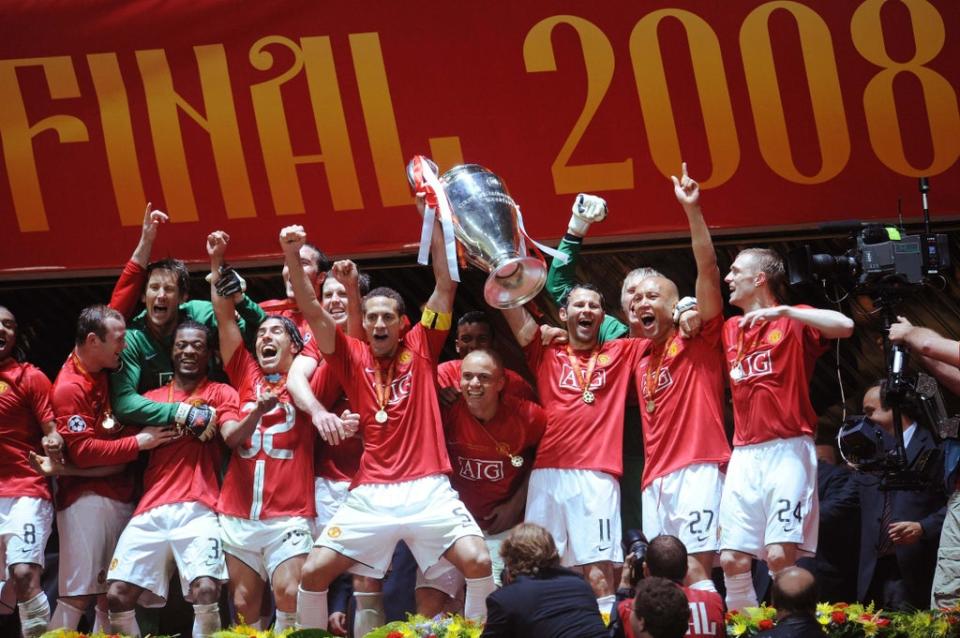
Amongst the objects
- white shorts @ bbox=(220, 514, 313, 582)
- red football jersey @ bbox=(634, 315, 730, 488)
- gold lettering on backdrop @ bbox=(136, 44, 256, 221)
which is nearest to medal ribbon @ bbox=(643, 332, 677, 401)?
red football jersey @ bbox=(634, 315, 730, 488)

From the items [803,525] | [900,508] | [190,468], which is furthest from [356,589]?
[900,508]

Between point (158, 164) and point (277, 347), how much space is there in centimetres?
223

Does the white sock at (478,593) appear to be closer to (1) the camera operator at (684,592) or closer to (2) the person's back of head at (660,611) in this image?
(1) the camera operator at (684,592)

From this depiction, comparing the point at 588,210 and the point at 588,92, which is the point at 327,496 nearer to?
the point at 588,210

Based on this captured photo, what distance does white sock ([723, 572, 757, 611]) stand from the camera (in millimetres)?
6555

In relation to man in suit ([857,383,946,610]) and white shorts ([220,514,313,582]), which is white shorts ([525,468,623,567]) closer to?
white shorts ([220,514,313,582])

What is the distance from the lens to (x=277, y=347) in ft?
24.5

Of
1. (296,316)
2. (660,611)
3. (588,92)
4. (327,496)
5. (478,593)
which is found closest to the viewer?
(660,611)

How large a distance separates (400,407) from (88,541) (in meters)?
1.94

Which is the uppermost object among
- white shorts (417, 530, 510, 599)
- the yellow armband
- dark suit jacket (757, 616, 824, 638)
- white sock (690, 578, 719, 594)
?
the yellow armband

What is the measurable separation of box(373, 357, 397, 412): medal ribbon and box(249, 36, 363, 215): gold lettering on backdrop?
212 cm

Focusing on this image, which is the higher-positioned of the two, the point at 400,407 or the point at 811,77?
the point at 811,77

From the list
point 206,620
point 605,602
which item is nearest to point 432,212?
point 605,602

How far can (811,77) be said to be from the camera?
8664mm
